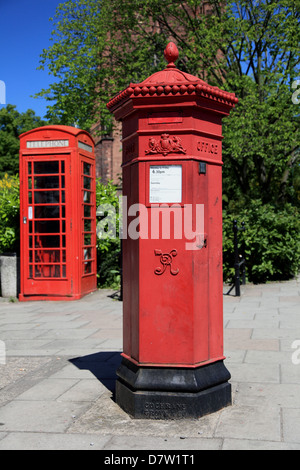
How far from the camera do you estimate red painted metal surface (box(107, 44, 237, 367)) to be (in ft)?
11.8

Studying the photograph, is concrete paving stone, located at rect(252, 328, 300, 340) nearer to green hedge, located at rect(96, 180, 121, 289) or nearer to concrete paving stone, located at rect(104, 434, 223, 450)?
concrete paving stone, located at rect(104, 434, 223, 450)

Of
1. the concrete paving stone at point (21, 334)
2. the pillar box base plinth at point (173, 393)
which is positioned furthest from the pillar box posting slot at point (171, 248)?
the concrete paving stone at point (21, 334)

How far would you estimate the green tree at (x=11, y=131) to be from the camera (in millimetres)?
44969

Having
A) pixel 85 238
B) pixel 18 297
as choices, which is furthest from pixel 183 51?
pixel 18 297

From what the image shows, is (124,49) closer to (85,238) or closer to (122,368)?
(85,238)

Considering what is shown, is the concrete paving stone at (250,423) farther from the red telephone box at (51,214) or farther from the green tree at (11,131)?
the green tree at (11,131)

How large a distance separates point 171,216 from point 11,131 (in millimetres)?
47944

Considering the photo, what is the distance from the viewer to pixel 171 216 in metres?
3.63

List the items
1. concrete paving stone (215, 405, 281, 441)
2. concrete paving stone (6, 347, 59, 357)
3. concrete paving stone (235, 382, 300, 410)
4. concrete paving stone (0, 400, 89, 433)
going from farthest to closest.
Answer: concrete paving stone (6, 347, 59, 357) < concrete paving stone (235, 382, 300, 410) < concrete paving stone (0, 400, 89, 433) < concrete paving stone (215, 405, 281, 441)

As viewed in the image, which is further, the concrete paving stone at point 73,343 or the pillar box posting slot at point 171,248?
the concrete paving stone at point 73,343

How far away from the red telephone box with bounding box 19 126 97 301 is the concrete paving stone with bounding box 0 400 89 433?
18.0ft

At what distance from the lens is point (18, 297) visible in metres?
9.87

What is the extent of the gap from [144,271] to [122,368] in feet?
2.81

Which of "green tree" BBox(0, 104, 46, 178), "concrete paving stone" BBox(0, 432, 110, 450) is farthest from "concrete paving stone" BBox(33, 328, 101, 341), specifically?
"green tree" BBox(0, 104, 46, 178)
